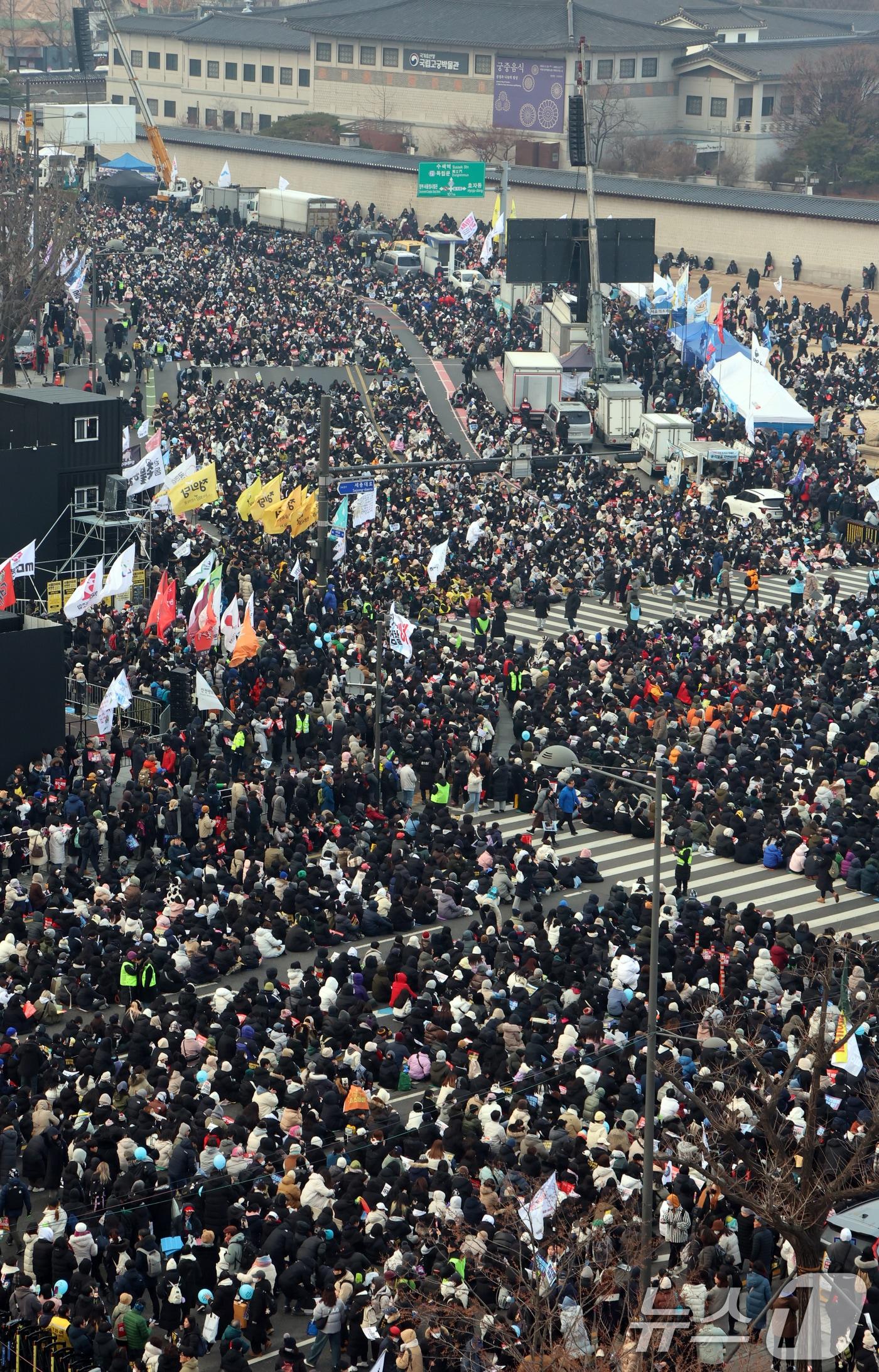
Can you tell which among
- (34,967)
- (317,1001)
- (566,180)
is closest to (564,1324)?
(317,1001)

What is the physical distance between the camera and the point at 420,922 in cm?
3066

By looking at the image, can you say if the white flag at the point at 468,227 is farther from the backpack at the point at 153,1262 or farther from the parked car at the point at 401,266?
the backpack at the point at 153,1262

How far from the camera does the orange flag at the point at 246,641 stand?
38.0 m

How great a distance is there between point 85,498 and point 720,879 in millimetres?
19084

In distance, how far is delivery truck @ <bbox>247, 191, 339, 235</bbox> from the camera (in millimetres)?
87250

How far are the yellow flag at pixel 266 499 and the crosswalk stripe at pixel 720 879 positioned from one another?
11.2m

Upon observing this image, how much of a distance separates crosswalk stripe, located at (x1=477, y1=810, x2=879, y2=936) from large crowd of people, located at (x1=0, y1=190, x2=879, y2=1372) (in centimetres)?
23

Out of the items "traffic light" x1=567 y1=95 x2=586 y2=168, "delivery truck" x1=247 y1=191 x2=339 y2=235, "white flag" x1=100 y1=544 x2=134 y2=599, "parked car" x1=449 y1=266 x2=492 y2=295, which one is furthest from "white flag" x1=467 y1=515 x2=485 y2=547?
"delivery truck" x1=247 y1=191 x2=339 y2=235

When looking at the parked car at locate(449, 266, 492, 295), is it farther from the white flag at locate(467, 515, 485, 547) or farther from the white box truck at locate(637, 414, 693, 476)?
the white flag at locate(467, 515, 485, 547)

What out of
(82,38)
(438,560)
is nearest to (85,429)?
(438,560)

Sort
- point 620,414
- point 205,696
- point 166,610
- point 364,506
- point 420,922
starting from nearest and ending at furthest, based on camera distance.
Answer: point 420,922, point 205,696, point 166,610, point 364,506, point 620,414

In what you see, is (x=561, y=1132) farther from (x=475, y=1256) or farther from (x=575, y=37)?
(x=575, y=37)

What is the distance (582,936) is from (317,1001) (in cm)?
392

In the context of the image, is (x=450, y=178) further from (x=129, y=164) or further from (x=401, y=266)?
(x=129, y=164)
